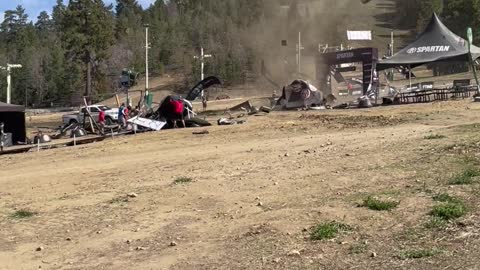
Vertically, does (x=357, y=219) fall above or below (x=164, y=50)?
below

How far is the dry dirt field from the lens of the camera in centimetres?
670

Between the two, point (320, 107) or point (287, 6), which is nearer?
point (320, 107)

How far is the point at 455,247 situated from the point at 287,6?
46.9 meters

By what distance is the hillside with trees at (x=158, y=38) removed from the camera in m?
58.8

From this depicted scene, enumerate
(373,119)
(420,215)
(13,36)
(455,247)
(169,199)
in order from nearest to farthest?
(455,247) < (420,215) < (169,199) < (373,119) < (13,36)

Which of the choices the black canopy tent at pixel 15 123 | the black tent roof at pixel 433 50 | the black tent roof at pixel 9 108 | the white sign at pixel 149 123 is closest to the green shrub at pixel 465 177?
the white sign at pixel 149 123

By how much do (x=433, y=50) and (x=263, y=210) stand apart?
30436 mm

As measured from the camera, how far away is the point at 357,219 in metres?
7.69

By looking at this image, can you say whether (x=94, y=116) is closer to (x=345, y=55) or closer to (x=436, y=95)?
(x=345, y=55)

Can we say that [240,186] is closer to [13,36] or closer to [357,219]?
[357,219]

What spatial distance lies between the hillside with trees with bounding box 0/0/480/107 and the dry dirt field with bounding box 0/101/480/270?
39887 mm

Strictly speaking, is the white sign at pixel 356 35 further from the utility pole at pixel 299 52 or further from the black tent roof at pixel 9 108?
the black tent roof at pixel 9 108

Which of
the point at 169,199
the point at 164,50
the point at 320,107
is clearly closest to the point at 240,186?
the point at 169,199

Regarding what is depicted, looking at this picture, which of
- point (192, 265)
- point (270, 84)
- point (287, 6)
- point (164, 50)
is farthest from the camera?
point (164, 50)
